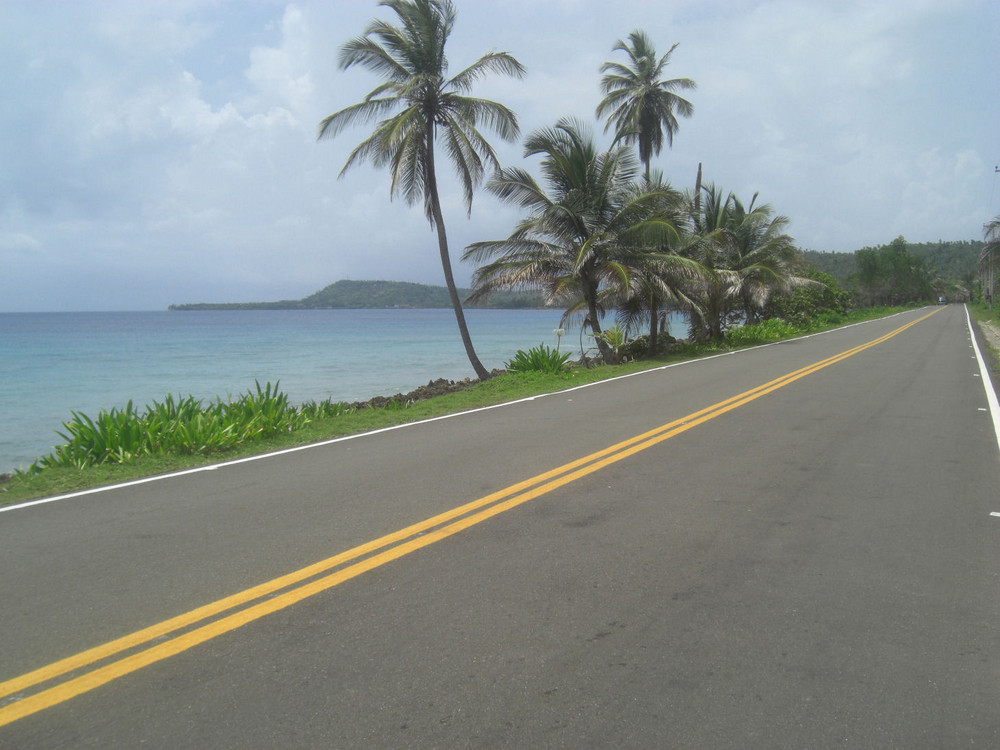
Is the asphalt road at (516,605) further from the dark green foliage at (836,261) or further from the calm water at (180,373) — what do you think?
the dark green foliage at (836,261)

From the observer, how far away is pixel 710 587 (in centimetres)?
444

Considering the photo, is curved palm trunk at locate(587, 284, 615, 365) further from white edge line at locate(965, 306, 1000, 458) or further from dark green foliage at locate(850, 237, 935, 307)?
dark green foliage at locate(850, 237, 935, 307)

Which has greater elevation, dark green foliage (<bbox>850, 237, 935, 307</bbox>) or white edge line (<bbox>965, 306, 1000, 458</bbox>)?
dark green foliage (<bbox>850, 237, 935, 307</bbox>)

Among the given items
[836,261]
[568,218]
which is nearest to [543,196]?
[568,218]

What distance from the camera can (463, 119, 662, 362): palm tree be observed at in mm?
21797

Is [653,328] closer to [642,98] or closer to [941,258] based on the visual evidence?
[642,98]

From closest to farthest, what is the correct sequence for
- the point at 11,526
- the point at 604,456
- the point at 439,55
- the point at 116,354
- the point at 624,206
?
the point at 11,526 → the point at 604,456 → the point at 439,55 → the point at 624,206 → the point at 116,354

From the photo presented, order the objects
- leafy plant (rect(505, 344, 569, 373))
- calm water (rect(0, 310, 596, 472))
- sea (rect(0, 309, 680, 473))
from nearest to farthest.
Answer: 1. leafy plant (rect(505, 344, 569, 373))
2. sea (rect(0, 309, 680, 473))
3. calm water (rect(0, 310, 596, 472))

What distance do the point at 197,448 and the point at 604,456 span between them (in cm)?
506

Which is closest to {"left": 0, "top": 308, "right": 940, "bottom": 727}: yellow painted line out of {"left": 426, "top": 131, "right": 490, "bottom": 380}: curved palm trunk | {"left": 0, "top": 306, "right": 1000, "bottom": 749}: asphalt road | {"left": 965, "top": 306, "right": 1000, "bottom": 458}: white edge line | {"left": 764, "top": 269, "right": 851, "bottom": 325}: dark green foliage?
{"left": 0, "top": 306, "right": 1000, "bottom": 749}: asphalt road

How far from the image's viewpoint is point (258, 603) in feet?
13.7

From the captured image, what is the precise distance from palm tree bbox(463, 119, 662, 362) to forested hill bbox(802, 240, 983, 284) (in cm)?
13376

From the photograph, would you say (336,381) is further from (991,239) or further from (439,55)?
(991,239)

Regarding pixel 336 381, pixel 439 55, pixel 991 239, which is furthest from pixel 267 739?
pixel 991 239
